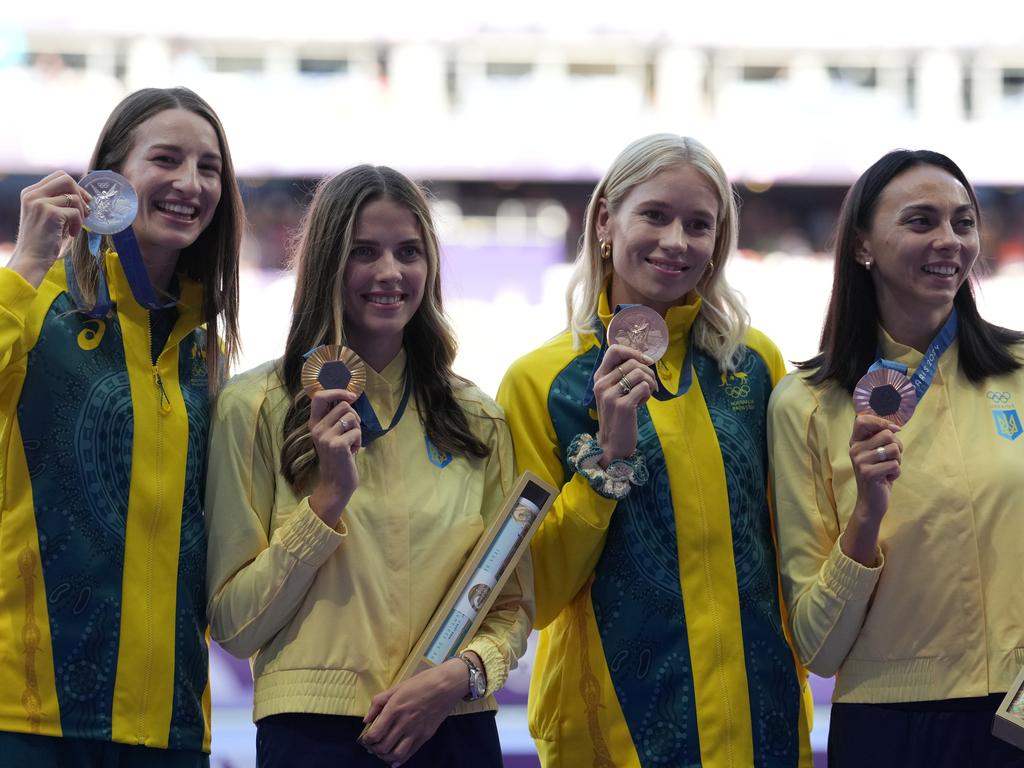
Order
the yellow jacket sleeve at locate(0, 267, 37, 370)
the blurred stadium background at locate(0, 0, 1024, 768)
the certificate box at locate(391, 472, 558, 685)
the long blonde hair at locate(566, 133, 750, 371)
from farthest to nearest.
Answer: the blurred stadium background at locate(0, 0, 1024, 768) < the long blonde hair at locate(566, 133, 750, 371) < the certificate box at locate(391, 472, 558, 685) < the yellow jacket sleeve at locate(0, 267, 37, 370)

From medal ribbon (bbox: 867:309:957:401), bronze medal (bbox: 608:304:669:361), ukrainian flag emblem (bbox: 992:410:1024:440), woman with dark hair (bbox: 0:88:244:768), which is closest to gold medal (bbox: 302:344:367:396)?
woman with dark hair (bbox: 0:88:244:768)

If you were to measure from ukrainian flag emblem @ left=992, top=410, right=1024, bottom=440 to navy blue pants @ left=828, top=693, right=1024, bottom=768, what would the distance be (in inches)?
17.7

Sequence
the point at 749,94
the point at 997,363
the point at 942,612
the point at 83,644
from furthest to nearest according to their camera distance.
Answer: the point at 749,94
the point at 997,363
the point at 942,612
the point at 83,644

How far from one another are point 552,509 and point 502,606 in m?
0.19

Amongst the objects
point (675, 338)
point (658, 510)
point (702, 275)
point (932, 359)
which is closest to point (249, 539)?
point (658, 510)

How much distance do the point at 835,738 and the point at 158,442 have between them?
1.26 meters

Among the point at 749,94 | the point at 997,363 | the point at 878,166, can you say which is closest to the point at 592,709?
the point at 997,363

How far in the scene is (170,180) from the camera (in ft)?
7.79

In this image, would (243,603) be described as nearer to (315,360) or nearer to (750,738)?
(315,360)

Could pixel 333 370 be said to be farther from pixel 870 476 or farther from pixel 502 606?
pixel 870 476

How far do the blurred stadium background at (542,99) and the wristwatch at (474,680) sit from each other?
7934mm

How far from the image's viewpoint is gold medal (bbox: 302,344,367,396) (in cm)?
223

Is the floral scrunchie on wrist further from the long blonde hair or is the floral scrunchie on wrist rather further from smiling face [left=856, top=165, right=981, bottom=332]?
smiling face [left=856, top=165, right=981, bottom=332]

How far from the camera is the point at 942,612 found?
2.30 metres
